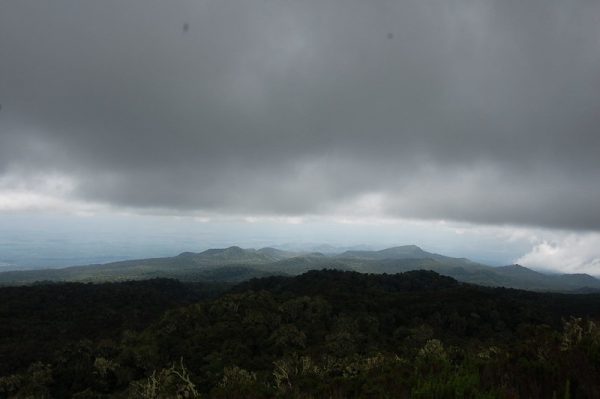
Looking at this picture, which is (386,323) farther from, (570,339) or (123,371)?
(570,339)

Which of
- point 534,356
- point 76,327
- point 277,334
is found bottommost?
point 76,327

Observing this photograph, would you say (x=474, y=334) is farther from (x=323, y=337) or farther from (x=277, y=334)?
(x=277, y=334)

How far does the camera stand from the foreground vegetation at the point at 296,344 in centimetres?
1116

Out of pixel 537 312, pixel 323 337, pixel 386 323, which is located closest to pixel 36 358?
pixel 323 337

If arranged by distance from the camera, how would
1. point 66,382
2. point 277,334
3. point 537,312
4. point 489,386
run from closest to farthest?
point 489,386 < point 66,382 < point 277,334 < point 537,312

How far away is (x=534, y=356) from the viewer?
462 inches

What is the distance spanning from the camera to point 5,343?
71.5m

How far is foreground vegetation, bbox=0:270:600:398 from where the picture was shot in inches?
440

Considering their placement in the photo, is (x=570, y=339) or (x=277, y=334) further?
(x=277, y=334)

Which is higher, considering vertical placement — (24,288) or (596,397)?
(596,397)

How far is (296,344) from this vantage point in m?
58.2

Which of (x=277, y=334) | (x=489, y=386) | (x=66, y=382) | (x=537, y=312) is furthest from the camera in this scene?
(x=537, y=312)

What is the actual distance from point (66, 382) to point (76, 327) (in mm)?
45950

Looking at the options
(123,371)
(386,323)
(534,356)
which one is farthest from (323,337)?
(534,356)
